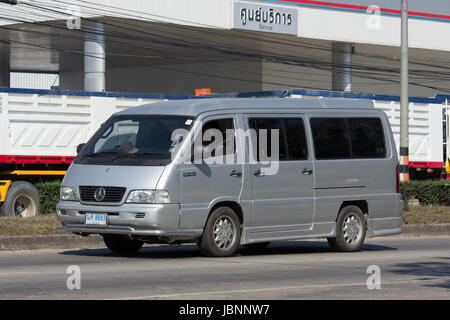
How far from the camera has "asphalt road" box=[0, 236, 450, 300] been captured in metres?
9.98

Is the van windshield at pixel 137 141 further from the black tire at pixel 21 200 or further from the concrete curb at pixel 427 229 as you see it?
the concrete curb at pixel 427 229

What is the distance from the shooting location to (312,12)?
43.0 m

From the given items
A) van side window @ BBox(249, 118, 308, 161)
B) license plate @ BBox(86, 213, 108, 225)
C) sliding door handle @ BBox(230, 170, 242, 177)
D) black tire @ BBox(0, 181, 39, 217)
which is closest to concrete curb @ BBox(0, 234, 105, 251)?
license plate @ BBox(86, 213, 108, 225)

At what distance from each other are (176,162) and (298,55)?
A: 34991 mm

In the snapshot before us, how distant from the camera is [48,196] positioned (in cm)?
2170

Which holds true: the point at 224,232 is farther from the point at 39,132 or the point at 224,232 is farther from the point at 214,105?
the point at 39,132

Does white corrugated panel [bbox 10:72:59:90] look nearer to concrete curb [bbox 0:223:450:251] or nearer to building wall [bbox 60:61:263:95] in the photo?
building wall [bbox 60:61:263:95]

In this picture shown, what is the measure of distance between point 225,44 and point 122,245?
31112 millimetres

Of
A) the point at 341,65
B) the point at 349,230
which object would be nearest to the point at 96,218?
the point at 349,230

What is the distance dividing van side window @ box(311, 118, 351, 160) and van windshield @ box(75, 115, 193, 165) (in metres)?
2.34

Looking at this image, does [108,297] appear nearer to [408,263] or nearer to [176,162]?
[176,162]

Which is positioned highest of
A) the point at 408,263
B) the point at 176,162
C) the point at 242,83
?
the point at 242,83

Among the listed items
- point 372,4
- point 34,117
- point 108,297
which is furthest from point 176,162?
point 372,4

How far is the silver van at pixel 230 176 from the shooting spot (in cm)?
1365
